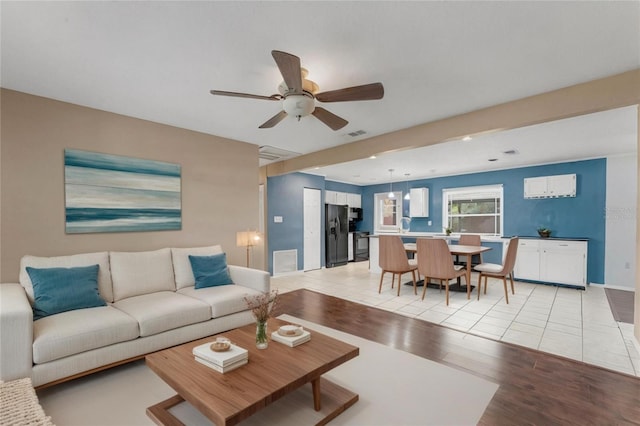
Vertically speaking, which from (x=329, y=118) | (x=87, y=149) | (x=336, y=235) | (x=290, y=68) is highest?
(x=290, y=68)

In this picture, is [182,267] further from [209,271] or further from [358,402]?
[358,402]

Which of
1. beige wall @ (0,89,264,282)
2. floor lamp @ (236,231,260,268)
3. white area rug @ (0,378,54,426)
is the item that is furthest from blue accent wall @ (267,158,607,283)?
white area rug @ (0,378,54,426)

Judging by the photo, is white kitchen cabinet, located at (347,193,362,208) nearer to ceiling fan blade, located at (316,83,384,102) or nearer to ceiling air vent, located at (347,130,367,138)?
ceiling air vent, located at (347,130,367,138)

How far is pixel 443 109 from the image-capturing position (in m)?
3.22

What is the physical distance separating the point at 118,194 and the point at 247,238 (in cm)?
174

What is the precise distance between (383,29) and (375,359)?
2.66 m

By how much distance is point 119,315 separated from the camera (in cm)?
243

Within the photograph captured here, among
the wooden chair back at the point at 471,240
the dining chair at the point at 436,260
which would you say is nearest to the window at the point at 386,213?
the wooden chair back at the point at 471,240

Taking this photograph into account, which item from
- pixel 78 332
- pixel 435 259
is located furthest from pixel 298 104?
pixel 435 259

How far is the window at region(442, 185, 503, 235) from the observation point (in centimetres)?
689

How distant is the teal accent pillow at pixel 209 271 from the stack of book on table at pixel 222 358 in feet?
4.97

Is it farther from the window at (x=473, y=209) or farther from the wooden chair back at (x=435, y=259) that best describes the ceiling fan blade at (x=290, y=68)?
the window at (x=473, y=209)

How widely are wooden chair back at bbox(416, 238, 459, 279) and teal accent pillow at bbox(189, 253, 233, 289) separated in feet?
9.54

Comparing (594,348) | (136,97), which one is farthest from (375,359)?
(136,97)
